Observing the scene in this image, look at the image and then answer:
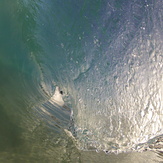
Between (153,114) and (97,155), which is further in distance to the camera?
(97,155)

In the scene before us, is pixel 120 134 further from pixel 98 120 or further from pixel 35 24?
pixel 35 24

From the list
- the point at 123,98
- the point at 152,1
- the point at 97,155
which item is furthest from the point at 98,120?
the point at 152,1

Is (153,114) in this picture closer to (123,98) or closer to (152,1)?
(123,98)

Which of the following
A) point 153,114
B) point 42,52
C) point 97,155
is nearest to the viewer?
point 153,114

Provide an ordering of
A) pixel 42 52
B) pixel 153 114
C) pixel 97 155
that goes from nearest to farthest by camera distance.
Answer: pixel 153 114 < pixel 42 52 < pixel 97 155

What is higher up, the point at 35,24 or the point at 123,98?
the point at 35,24

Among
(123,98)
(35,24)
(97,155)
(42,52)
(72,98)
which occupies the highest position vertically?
(35,24)
